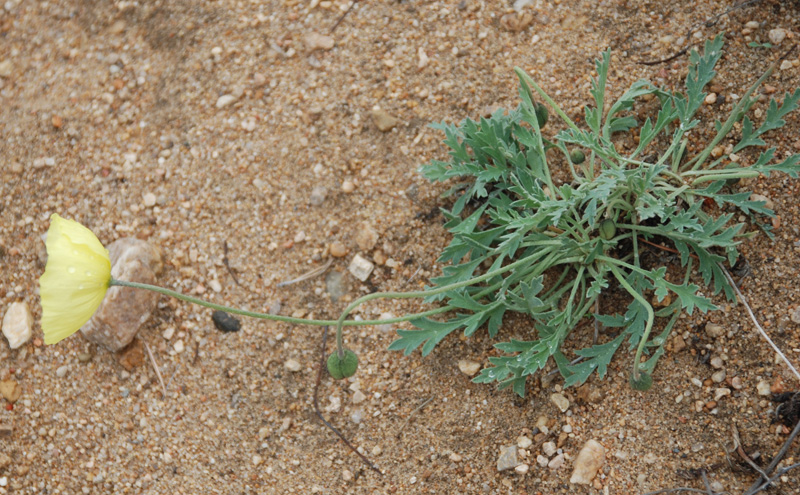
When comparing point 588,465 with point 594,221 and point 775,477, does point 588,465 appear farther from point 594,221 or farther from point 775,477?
point 594,221

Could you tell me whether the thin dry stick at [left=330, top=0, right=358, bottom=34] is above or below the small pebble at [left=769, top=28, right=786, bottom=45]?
above

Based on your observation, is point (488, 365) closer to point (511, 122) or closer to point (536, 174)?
point (536, 174)

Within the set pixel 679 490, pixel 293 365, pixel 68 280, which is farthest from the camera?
pixel 293 365

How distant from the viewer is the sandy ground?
2424mm

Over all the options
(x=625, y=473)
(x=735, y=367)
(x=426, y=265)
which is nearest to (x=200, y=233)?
(x=426, y=265)

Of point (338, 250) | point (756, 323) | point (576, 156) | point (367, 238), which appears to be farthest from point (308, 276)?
point (756, 323)

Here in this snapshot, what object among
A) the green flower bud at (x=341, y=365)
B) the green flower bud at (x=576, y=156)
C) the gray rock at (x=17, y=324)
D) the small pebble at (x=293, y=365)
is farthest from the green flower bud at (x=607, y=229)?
the gray rock at (x=17, y=324)

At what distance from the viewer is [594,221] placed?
2.39m

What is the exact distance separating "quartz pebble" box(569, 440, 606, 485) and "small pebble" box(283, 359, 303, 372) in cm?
114

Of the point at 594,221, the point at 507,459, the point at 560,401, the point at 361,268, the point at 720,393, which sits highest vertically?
the point at 594,221

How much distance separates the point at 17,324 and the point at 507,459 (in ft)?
7.13

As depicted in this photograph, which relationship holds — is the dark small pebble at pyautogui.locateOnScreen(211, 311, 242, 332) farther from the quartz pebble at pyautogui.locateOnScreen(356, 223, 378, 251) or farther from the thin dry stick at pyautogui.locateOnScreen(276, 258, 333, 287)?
the quartz pebble at pyautogui.locateOnScreen(356, 223, 378, 251)

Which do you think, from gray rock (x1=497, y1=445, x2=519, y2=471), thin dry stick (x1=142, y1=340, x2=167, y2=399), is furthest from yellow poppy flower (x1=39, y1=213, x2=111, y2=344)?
gray rock (x1=497, y1=445, x2=519, y2=471)

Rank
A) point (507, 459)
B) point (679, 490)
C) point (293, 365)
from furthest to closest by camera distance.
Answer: point (293, 365)
point (507, 459)
point (679, 490)
